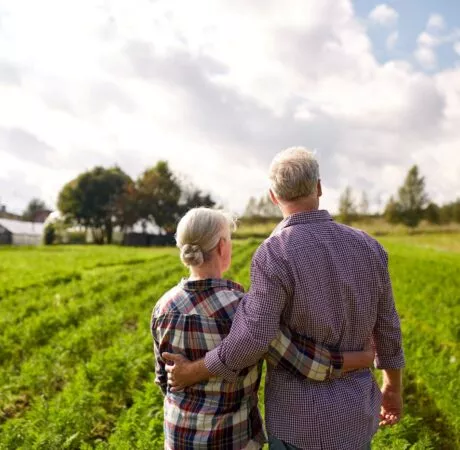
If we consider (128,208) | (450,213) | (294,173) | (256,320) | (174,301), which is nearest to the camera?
(256,320)

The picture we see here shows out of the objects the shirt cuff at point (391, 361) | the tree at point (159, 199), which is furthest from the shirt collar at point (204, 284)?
the tree at point (159, 199)

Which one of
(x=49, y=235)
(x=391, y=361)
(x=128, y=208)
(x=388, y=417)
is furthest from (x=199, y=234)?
(x=49, y=235)

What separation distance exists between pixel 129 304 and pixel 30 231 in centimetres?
5601

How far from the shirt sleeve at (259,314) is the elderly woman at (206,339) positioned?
0.17 meters

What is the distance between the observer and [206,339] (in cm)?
246

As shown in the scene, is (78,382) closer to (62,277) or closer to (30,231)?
(62,277)

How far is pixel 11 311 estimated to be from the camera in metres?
11.4

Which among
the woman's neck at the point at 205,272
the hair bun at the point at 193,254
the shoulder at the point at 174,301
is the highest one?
the hair bun at the point at 193,254

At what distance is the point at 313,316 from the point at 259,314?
0.81 feet

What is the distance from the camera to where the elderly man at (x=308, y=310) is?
88.2 inches

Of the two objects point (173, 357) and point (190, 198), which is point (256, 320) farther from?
point (190, 198)

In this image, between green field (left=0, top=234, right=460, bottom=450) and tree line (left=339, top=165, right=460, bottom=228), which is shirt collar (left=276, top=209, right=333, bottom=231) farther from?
tree line (left=339, top=165, right=460, bottom=228)

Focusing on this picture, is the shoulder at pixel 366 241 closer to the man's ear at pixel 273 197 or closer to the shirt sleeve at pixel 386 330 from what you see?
the shirt sleeve at pixel 386 330

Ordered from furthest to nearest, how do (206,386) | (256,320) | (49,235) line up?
(49,235)
(206,386)
(256,320)
